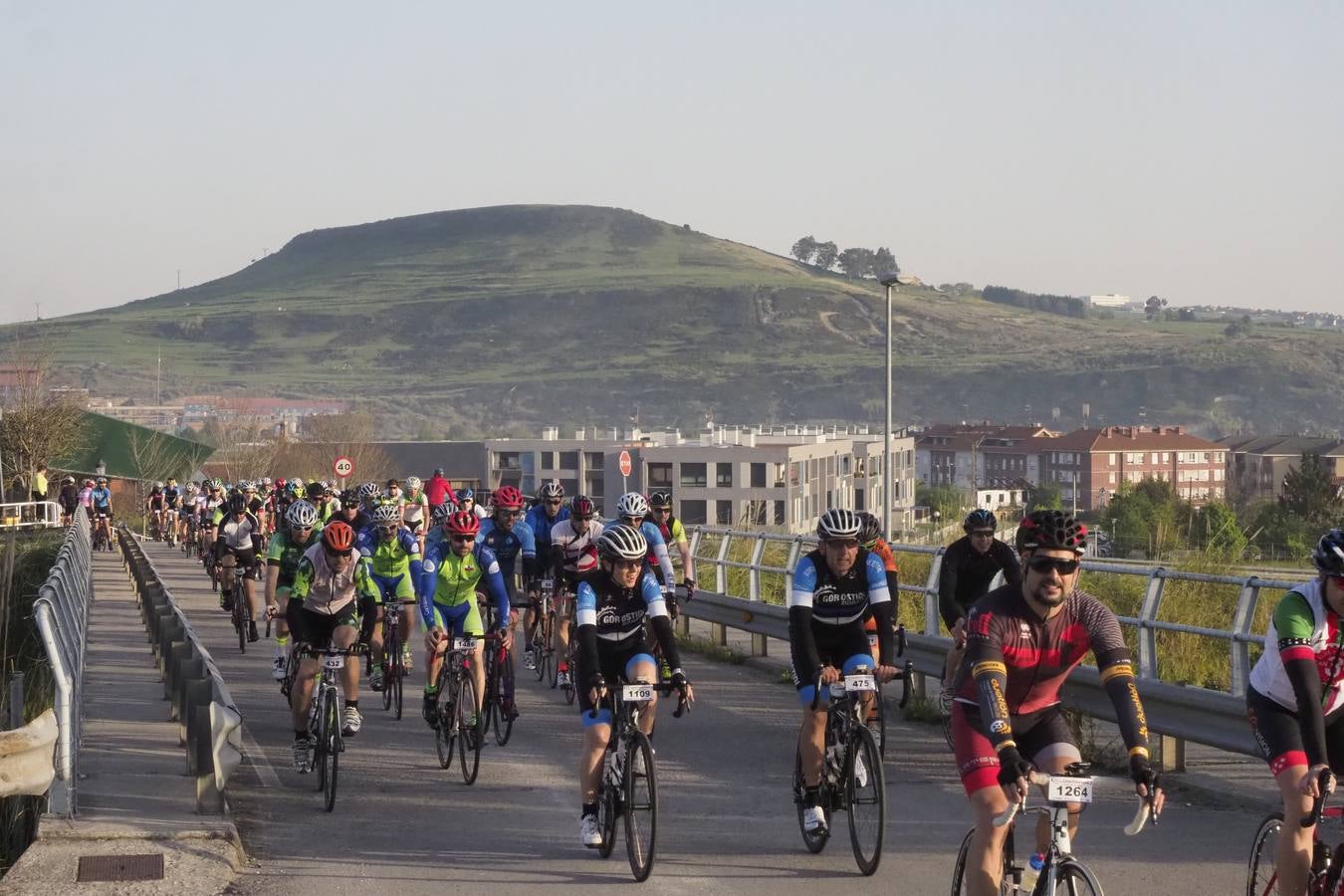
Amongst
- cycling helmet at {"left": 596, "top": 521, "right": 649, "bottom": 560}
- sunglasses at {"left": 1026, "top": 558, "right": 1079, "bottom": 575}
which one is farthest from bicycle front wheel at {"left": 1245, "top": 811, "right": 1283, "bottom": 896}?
cycling helmet at {"left": 596, "top": 521, "right": 649, "bottom": 560}

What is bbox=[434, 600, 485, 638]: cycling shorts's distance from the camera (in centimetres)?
1309

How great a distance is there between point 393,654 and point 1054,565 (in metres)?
10.3

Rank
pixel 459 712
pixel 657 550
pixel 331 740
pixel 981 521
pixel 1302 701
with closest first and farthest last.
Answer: pixel 1302 701, pixel 331 740, pixel 459 712, pixel 981 521, pixel 657 550

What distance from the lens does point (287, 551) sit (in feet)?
53.3

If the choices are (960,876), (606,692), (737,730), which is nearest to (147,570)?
(737,730)

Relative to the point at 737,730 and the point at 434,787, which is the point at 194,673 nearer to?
the point at 434,787

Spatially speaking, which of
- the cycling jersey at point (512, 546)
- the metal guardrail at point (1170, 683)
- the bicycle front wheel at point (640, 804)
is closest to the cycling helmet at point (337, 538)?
the cycling jersey at point (512, 546)

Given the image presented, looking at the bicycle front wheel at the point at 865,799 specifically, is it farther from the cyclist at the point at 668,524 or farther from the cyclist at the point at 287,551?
the cyclist at the point at 668,524

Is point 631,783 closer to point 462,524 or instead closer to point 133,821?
point 133,821

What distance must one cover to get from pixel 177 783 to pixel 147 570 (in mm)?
11513

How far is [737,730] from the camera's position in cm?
1473

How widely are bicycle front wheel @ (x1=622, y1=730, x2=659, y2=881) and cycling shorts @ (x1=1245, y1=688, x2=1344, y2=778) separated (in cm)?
326

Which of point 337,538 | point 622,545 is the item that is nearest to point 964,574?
point 622,545

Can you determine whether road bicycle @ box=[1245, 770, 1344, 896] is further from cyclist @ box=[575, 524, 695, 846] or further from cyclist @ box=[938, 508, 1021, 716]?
cyclist @ box=[938, 508, 1021, 716]
